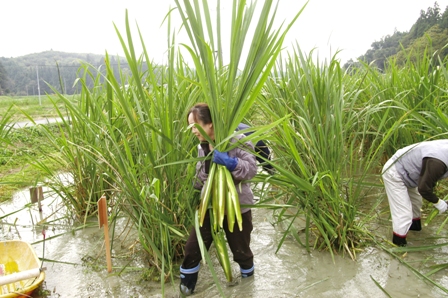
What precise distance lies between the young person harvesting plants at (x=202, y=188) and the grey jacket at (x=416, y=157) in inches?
48.1

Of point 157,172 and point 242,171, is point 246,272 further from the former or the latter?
point 157,172

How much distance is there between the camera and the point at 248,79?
1.69m

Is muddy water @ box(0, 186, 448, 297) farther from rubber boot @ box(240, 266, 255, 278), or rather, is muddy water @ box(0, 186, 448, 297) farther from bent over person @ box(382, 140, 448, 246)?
bent over person @ box(382, 140, 448, 246)

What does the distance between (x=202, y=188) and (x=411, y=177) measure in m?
1.54

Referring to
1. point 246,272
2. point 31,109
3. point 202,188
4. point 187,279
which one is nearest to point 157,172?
point 202,188

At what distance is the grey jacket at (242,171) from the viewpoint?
195 centimetres

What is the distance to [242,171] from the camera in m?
1.95

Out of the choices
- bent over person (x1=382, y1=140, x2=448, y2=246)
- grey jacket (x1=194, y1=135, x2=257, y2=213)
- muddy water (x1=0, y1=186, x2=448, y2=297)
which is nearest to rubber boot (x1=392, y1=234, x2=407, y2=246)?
bent over person (x1=382, y1=140, x2=448, y2=246)

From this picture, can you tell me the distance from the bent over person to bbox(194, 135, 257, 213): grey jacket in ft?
3.83

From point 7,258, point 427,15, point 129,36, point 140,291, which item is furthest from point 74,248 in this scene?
point 427,15

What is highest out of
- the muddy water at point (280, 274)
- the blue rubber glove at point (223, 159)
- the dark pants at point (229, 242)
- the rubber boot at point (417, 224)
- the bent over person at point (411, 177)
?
the blue rubber glove at point (223, 159)

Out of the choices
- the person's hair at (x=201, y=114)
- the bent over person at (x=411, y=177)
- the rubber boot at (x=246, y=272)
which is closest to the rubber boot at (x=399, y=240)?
the bent over person at (x=411, y=177)

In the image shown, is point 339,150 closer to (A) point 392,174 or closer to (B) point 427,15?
(A) point 392,174

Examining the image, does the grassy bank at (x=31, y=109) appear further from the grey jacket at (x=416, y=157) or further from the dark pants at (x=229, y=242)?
the grey jacket at (x=416, y=157)
